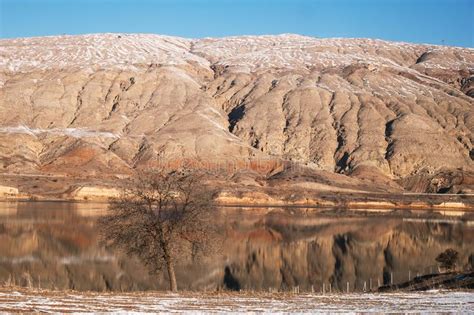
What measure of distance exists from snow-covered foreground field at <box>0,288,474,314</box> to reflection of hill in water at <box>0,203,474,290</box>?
14.8 meters

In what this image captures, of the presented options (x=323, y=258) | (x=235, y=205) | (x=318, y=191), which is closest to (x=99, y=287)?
(x=323, y=258)

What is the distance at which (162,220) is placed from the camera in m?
36.0

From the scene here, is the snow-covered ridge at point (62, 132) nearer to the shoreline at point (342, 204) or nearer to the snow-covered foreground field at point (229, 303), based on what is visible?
the shoreline at point (342, 204)

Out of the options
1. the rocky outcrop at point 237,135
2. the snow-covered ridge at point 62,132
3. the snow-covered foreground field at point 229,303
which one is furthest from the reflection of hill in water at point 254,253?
the snow-covered ridge at point 62,132

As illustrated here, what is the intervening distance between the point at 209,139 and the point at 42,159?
38.1 metres

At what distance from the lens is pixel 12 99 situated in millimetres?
192125

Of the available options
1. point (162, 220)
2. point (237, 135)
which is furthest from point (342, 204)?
point (162, 220)

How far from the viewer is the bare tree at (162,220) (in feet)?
117

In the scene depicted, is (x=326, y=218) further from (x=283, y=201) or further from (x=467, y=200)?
(x=467, y=200)

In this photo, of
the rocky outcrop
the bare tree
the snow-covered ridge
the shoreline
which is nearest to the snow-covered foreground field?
the bare tree

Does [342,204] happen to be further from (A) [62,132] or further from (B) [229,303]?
(B) [229,303]

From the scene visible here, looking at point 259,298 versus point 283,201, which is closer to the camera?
point 259,298

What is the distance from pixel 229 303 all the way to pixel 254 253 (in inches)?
1422

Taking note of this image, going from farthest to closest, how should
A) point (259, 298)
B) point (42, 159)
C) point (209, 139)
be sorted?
point (209, 139)
point (42, 159)
point (259, 298)
